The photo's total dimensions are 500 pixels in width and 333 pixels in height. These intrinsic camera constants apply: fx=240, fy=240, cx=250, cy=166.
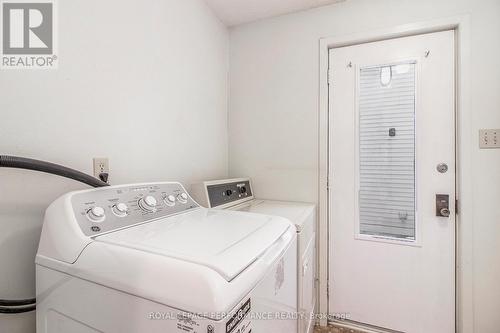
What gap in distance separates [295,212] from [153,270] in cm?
100

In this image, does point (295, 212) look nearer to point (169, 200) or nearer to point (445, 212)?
point (169, 200)

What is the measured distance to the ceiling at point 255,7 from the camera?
176cm

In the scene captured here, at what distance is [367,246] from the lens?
1.71 m

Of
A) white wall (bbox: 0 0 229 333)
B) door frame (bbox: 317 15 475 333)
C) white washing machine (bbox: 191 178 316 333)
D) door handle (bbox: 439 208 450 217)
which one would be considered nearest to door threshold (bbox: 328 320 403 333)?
white washing machine (bbox: 191 178 316 333)

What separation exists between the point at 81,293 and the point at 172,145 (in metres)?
0.93

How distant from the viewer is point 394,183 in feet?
5.45

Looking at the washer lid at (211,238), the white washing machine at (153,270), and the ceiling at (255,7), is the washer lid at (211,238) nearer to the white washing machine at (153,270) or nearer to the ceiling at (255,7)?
the white washing machine at (153,270)

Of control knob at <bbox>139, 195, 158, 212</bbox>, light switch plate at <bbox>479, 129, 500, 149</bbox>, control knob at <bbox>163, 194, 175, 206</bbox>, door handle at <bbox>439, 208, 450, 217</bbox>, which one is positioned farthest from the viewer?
door handle at <bbox>439, 208, 450, 217</bbox>

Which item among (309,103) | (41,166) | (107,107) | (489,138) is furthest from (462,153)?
(41,166)

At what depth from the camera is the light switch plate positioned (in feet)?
4.59

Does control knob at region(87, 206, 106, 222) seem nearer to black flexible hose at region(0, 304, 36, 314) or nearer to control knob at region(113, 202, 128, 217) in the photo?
control knob at region(113, 202, 128, 217)

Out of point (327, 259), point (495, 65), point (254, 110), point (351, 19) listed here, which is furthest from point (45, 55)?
point (495, 65)

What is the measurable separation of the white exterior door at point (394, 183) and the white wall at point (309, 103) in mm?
121

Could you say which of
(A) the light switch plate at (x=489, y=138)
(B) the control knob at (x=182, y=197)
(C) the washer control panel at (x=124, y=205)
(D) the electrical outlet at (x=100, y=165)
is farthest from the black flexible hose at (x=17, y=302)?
(A) the light switch plate at (x=489, y=138)
